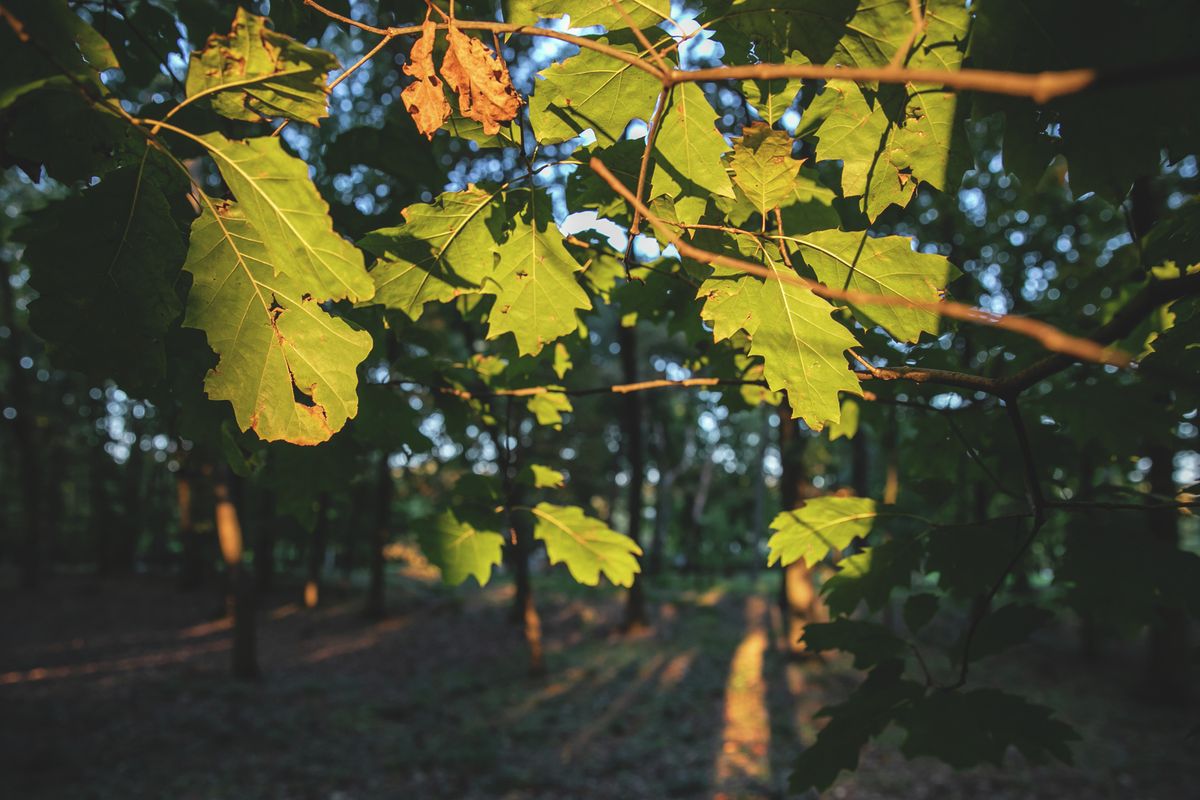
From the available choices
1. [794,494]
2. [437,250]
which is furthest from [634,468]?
[437,250]

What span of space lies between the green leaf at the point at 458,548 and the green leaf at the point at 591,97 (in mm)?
1407

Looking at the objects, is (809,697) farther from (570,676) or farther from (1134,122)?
(1134,122)

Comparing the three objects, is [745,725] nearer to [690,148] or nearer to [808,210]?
[808,210]

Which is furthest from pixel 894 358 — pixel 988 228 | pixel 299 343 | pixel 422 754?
pixel 988 228

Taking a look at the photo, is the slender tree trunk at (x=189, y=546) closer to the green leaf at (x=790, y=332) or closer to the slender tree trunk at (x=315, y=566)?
the slender tree trunk at (x=315, y=566)

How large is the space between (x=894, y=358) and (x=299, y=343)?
178cm

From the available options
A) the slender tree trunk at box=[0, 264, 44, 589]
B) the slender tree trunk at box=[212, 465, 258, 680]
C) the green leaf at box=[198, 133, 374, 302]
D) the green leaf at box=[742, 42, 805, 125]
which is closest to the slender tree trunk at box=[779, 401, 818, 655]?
the green leaf at box=[742, 42, 805, 125]

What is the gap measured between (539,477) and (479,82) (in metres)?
1.42

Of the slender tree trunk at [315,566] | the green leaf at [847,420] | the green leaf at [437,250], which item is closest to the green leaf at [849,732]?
the green leaf at [847,420]

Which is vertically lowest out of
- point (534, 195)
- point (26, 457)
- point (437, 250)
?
point (437, 250)

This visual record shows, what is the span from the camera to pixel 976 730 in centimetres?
167

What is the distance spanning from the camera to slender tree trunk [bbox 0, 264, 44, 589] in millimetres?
16281

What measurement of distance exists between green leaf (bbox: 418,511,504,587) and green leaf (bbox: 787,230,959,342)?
1.45 m

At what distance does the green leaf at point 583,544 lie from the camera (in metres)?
2.10
